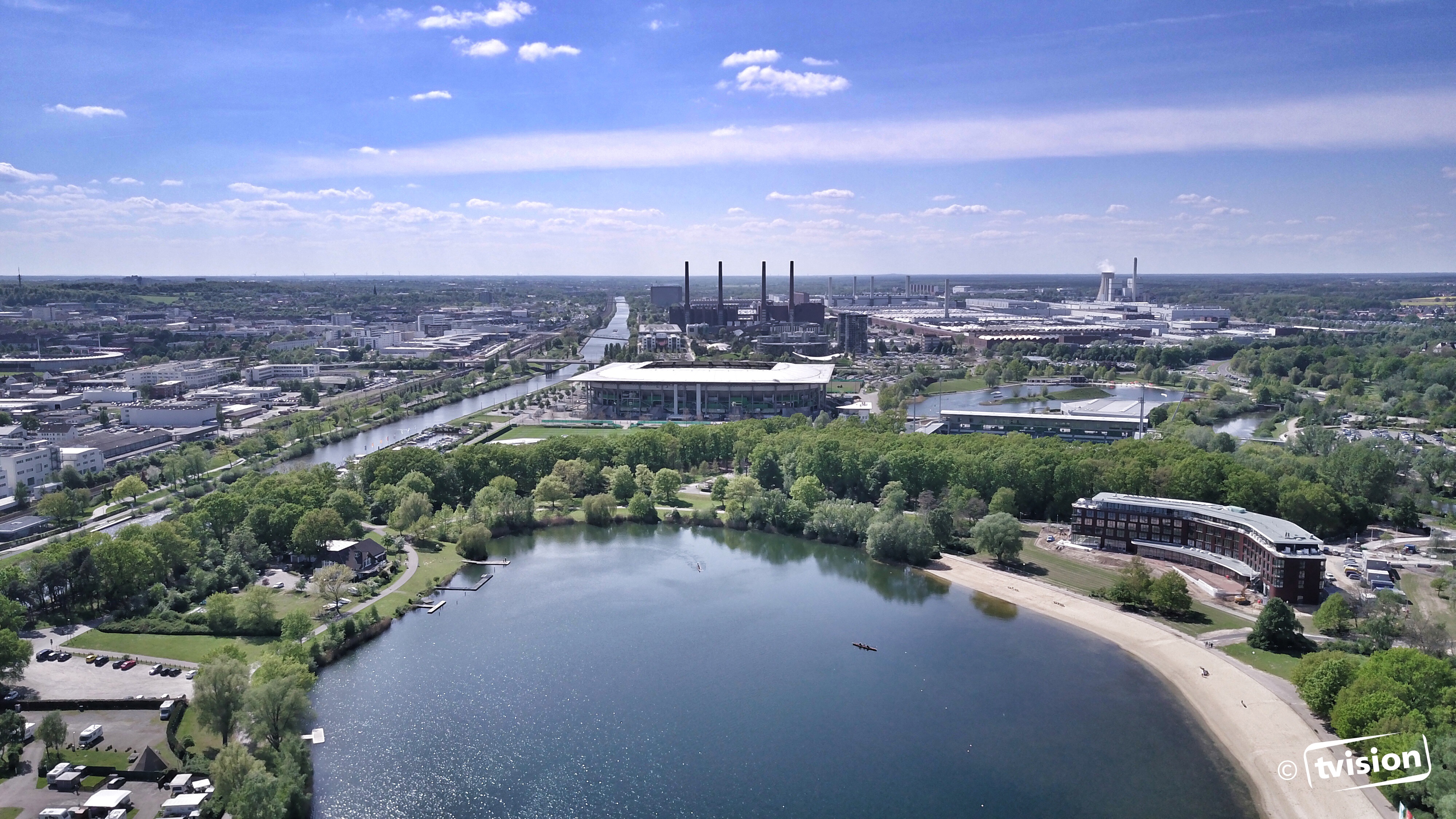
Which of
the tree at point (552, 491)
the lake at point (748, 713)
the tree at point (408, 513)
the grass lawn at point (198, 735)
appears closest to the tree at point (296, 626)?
the lake at point (748, 713)

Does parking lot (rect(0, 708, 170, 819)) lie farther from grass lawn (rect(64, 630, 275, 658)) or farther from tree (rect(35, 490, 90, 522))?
tree (rect(35, 490, 90, 522))

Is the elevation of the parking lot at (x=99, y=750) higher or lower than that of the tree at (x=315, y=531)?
lower

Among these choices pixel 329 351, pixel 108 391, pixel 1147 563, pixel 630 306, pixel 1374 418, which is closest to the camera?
pixel 1147 563

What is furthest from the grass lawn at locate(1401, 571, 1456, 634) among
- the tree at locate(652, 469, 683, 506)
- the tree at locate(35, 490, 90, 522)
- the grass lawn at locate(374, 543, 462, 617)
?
the tree at locate(35, 490, 90, 522)

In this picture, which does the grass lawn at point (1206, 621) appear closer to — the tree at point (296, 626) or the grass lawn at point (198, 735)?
the tree at point (296, 626)

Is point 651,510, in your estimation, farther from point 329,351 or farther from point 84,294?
point 84,294

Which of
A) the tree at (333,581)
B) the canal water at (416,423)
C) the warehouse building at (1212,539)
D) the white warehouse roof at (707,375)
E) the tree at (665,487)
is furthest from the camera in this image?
the white warehouse roof at (707,375)

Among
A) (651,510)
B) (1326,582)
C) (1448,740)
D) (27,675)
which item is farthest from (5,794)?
(1326,582)
